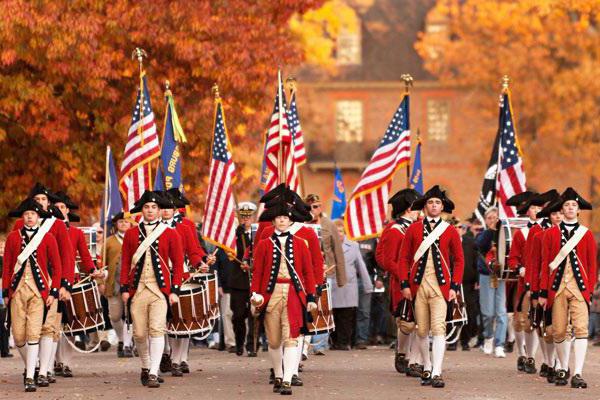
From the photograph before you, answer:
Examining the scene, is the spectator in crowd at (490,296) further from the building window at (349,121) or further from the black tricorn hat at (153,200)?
the building window at (349,121)

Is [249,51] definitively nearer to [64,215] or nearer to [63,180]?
[63,180]

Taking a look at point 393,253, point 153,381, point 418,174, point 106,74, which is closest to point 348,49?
point 106,74

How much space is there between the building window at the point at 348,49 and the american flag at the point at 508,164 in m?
40.3

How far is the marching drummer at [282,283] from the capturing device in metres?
16.8

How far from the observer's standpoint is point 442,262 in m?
17.5

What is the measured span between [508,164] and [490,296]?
75.6 inches

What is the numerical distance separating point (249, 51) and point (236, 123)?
1324mm

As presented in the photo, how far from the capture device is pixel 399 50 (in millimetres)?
64000

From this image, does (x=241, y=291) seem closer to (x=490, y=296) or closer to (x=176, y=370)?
(x=490, y=296)

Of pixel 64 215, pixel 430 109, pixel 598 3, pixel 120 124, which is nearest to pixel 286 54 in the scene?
pixel 120 124

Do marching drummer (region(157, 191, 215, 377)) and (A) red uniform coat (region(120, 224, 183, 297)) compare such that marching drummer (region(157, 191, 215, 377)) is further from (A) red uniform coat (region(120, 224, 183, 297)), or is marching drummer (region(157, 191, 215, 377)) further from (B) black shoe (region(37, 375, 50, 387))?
(B) black shoe (region(37, 375, 50, 387))

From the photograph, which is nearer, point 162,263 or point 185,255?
point 162,263

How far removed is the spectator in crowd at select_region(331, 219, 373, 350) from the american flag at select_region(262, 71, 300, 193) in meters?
1.54

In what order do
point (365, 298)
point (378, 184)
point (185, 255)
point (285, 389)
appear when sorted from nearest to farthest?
1. point (285, 389)
2. point (185, 255)
3. point (378, 184)
4. point (365, 298)
